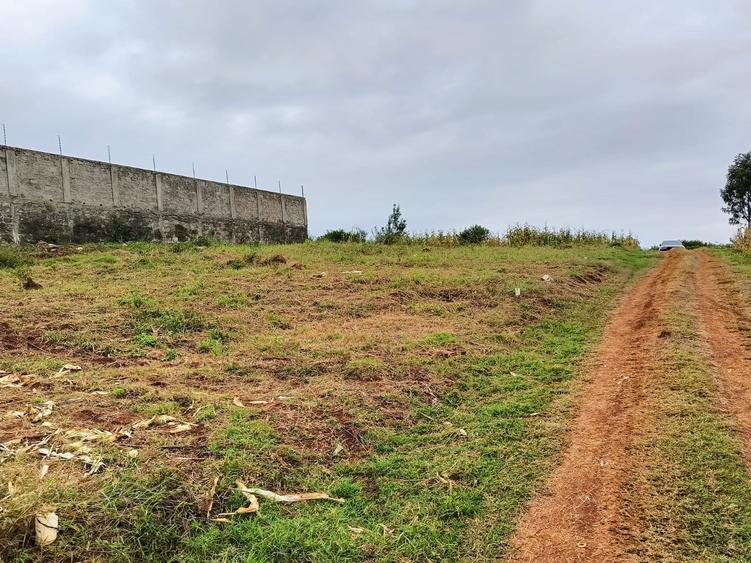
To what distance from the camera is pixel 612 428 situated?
405 centimetres

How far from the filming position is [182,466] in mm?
3170

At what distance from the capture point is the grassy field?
2.73 metres

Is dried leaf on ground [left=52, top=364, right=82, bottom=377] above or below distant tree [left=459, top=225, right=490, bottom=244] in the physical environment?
below

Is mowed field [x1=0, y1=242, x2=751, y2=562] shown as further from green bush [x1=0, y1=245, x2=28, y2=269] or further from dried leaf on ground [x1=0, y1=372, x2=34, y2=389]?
green bush [x1=0, y1=245, x2=28, y2=269]

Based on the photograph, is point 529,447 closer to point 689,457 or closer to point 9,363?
point 689,457

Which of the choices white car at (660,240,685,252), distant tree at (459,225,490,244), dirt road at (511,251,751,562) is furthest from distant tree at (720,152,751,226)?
dirt road at (511,251,751,562)

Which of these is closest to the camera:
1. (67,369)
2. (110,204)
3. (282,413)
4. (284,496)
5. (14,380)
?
(284,496)

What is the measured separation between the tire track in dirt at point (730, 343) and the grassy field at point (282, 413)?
4.28 ft

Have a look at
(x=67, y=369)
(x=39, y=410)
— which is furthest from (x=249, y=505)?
(x=67, y=369)

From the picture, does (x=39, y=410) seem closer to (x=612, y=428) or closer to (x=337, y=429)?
(x=337, y=429)

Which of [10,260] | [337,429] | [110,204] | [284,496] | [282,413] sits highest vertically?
[110,204]

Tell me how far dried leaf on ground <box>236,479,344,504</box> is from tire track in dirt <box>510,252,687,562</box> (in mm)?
1143

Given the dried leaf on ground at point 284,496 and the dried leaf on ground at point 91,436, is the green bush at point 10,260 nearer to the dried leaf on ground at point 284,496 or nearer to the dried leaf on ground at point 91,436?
the dried leaf on ground at point 91,436

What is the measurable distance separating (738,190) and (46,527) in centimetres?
4430
